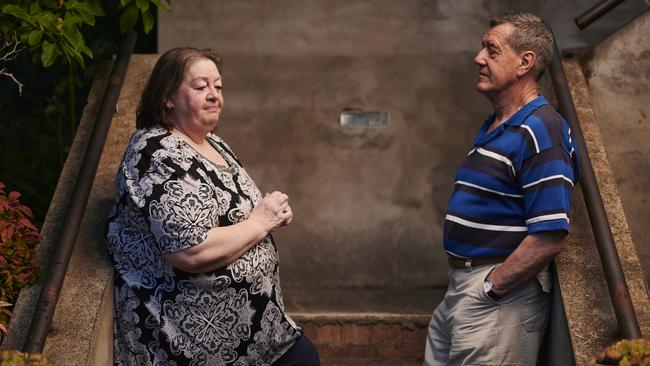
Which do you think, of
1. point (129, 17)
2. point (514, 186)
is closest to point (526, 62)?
point (514, 186)

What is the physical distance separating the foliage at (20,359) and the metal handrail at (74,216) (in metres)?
0.24

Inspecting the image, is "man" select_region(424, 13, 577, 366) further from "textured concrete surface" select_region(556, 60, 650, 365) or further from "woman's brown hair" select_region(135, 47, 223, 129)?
"woman's brown hair" select_region(135, 47, 223, 129)

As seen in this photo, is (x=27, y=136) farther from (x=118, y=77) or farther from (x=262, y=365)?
(x=262, y=365)

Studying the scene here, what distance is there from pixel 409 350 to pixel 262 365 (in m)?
2.03

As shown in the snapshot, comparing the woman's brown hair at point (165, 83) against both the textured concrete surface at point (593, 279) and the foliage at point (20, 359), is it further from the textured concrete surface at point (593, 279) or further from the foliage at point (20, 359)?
the textured concrete surface at point (593, 279)

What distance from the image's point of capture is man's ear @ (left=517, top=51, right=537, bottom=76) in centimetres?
424

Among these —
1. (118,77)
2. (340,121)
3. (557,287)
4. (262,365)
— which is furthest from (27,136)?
(557,287)

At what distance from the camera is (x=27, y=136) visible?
26.4 ft

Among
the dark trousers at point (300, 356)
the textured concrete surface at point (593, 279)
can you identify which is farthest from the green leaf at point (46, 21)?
the textured concrete surface at point (593, 279)

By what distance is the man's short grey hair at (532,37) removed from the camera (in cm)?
424

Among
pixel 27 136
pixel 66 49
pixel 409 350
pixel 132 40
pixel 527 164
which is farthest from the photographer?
pixel 27 136

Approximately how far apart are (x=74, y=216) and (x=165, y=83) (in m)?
0.75

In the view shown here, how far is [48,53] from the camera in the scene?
16.5 feet

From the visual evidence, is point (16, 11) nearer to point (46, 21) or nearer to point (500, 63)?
point (46, 21)
